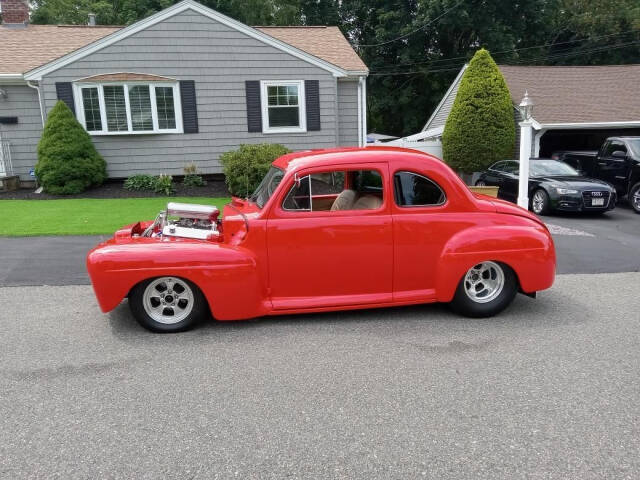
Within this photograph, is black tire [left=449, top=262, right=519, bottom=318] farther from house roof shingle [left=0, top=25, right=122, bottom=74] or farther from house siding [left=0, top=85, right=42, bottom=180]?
house roof shingle [left=0, top=25, right=122, bottom=74]

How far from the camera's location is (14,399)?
3352 mm

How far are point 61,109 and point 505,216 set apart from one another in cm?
1221

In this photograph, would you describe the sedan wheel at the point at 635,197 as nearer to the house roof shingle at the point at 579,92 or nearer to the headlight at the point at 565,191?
the headlight at the point at 565,191

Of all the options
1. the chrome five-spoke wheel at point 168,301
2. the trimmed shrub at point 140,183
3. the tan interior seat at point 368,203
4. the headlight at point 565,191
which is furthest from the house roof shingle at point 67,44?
the chrome five-spoke wheel at point 168,301

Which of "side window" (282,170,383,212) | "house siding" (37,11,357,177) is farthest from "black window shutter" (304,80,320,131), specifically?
"side window" (282,170,383,212)

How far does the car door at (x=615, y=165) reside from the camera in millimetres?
13107

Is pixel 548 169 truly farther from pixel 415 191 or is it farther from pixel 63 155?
pixel 63 155

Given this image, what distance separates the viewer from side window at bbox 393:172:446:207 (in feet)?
15.7

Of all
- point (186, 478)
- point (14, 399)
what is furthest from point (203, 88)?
point (186, 478)

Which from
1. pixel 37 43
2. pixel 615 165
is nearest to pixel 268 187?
pixel 615 165

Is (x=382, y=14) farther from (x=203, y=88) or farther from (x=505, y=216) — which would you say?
(x=505, y=216)

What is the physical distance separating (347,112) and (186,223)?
11.1 meters

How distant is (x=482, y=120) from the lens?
55.2 feet

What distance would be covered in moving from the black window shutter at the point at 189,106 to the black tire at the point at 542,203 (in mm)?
9640
